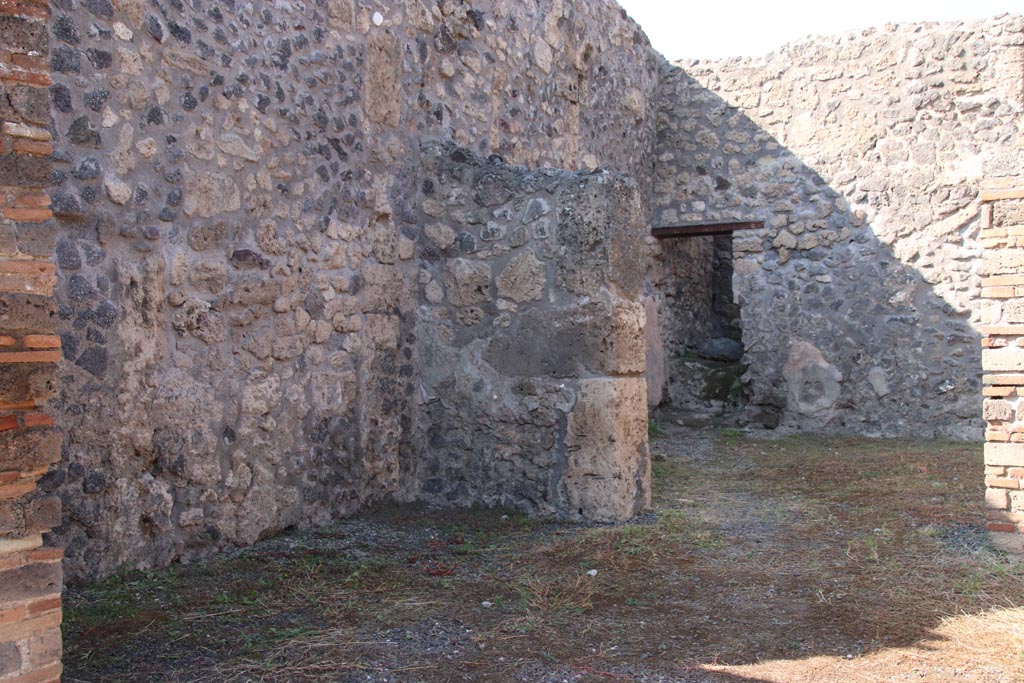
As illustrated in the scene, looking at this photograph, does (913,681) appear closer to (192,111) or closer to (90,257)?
(90,257)

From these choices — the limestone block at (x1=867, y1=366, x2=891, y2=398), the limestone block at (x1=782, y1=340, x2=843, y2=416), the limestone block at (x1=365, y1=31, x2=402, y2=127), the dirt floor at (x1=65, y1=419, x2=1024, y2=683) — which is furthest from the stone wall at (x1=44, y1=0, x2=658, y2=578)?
the limestone block at (x1=867, y1=366, x2=891, y2=398)

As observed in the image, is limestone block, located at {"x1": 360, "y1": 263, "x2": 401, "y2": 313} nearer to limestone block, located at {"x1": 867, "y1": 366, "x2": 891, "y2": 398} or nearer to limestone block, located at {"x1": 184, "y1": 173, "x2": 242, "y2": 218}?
limestone block, located at {"x1": 184, "y1": 173, "x2": 242, "y2": 218}

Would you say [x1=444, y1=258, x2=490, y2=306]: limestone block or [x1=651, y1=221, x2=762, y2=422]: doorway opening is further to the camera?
[x1=651, y1=221, x2=762, y2=422]: doorway opening

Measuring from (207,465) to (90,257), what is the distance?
1087 mm

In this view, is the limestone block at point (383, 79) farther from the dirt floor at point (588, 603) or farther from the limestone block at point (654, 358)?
the limestone block at point (654, 358)

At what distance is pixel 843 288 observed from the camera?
8.83 metres

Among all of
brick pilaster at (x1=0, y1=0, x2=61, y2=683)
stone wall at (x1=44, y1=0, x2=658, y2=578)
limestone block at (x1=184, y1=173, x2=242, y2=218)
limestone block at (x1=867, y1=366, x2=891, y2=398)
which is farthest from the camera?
limestone block at (x1=867, y1=366, x2=891, y2=398)

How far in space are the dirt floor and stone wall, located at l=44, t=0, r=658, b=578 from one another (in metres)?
0.36

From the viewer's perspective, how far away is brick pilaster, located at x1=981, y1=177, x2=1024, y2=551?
456 centimetres

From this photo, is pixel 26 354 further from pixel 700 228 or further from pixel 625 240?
pixel 700 228

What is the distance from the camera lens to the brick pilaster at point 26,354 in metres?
2.35

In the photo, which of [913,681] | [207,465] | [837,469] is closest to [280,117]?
[207,465]

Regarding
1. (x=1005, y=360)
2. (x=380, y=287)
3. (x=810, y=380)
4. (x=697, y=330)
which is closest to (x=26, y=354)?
(x=380, y=287)

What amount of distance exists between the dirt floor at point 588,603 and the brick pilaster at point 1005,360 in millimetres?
249
